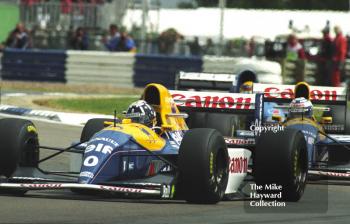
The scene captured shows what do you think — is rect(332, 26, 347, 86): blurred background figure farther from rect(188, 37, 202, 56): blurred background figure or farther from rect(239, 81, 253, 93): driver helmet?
rect(239, 81, 253, 93): driver helmet

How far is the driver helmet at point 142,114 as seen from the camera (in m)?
11.9

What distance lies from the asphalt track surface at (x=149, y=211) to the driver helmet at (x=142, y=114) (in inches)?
37.3

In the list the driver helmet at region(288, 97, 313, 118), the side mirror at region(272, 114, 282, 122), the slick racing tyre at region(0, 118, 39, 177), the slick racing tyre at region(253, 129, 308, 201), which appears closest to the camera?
the slick racing tyre at region(0, 118, 39, 177)

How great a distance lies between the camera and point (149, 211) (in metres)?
10.3

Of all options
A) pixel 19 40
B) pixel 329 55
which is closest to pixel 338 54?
pixel 329 55

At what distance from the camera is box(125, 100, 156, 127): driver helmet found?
39.1 ft

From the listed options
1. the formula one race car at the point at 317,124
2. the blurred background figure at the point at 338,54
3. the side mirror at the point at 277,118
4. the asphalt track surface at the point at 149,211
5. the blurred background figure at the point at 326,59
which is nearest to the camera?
the asphalt track surface at the point at 149,211

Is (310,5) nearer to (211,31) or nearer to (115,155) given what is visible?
(211,31)

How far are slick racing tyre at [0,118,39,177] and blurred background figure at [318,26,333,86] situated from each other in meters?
19.3

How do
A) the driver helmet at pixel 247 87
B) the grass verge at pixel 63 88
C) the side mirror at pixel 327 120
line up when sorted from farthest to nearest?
the grass verge at pixel 63 88 → the driver helmet at pixel 247 87 → the side mirror at pixel 327 120

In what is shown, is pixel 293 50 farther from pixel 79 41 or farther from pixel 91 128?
pixel 91 128

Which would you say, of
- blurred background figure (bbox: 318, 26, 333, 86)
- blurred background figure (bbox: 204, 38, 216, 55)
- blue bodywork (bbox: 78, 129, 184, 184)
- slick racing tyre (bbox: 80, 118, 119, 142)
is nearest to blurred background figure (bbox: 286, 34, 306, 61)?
blurred background figure (bbox: 318, 26, 333, 86)

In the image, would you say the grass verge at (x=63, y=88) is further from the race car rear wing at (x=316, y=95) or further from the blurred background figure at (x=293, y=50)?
the race car rear wing at (x=316, y=95)

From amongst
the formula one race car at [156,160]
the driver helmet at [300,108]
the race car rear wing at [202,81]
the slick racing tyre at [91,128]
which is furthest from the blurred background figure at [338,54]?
the formula one race car at [156,160]
